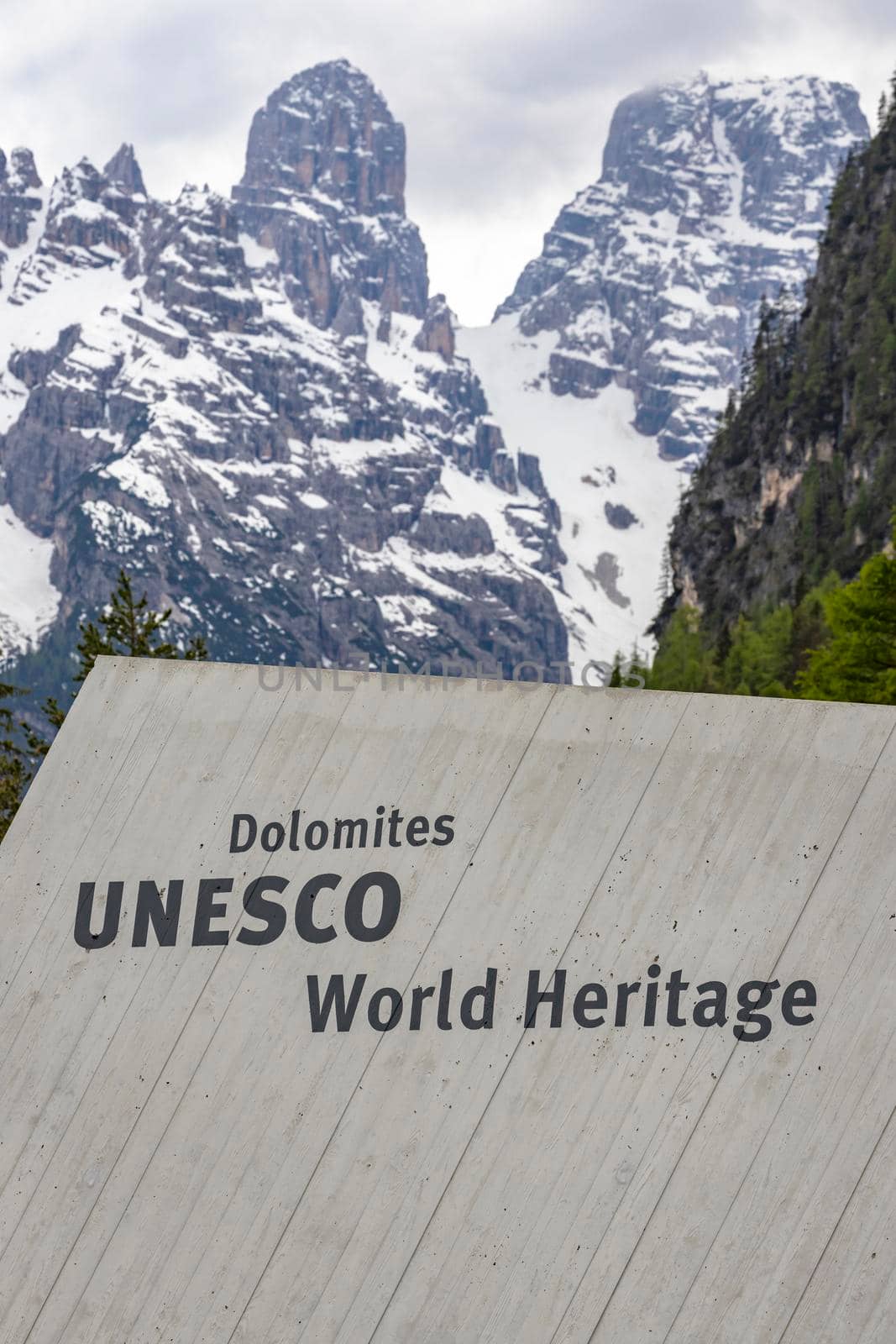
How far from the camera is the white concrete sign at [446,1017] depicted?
881 centimetres

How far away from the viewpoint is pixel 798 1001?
9.16 metres

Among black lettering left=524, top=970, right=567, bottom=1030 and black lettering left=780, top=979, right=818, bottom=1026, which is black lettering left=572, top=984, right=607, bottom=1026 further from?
black lettering left=780, top=979, right=818, bottom=1026

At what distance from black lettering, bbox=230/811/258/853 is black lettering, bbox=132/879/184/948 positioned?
1.43 ft

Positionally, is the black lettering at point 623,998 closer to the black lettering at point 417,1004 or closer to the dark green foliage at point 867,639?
the black lettering at point 417,1004

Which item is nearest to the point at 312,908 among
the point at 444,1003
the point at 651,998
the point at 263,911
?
the point at 263,911

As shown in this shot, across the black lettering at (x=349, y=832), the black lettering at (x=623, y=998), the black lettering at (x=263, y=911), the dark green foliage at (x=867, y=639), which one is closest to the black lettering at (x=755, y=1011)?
the black lettering at (x=623, y=998)

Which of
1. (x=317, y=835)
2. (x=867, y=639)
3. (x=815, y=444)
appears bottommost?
(x=317, y=835)

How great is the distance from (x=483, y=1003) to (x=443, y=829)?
116cm

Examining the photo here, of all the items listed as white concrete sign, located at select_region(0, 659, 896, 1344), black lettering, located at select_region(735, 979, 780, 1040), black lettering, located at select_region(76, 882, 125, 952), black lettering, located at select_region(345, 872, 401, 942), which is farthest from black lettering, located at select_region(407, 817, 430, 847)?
black lettering, located at select_region(735, 979, 780, 1040)

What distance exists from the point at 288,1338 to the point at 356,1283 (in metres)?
0.55

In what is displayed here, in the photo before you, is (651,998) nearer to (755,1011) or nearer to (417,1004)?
(755,1011)

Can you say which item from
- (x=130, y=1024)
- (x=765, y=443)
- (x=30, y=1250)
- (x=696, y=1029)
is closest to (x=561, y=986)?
(x=696, y=1029)

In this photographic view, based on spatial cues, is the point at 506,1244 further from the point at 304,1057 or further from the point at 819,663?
the point at 819,663

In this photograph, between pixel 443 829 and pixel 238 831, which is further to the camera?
pixel 238 831
